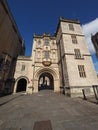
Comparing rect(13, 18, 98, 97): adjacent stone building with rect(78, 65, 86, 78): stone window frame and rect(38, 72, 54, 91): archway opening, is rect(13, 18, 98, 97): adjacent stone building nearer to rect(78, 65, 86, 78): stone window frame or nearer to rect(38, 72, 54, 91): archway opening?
rect(78, 65, 86, 78): stone window frame

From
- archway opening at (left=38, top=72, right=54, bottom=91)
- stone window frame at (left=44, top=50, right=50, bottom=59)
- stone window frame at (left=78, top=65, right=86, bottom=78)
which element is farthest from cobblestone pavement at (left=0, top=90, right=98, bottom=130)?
archway opening at (left=38, top=72, right=54, bottom=91)

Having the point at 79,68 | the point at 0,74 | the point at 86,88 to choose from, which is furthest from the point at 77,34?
the point at 0,74

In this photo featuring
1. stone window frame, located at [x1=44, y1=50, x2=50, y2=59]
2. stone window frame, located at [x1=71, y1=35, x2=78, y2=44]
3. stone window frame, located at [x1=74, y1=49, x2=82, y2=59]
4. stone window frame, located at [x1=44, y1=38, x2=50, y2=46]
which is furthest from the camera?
stone window frame, located at [x1=44, y1=38, x2=50, y2=46]

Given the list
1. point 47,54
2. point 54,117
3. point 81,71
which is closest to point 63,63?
point 81,71

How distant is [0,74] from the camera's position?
14.5 metres

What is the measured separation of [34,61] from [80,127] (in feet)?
55.2

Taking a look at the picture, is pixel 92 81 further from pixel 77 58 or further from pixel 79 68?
pixel 77 58

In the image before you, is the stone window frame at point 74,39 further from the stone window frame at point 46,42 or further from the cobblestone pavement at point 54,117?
the cobblestone pavement at point 54,117

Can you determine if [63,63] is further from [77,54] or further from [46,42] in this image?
[46,42]

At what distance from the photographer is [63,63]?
15.6 meters

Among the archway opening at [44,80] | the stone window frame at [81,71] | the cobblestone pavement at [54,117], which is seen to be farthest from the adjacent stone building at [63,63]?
the cobblestone pavement at [54,117]

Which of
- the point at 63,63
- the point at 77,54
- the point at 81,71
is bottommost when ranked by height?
the point at 81,71

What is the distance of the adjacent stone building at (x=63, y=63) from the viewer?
12969 millimetres

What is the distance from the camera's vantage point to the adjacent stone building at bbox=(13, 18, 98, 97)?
1297 centimetres
